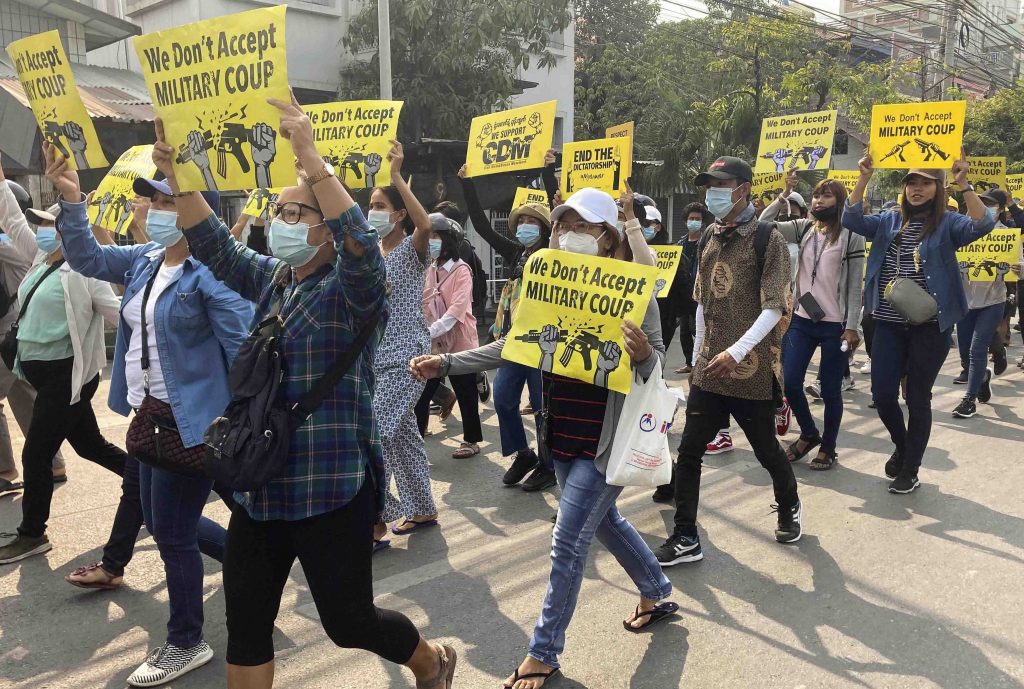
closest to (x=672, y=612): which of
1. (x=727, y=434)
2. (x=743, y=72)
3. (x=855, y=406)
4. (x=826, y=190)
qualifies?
(x=727, y=434)

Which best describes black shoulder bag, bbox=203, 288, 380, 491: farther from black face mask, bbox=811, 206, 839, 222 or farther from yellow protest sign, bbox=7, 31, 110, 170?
black face mask, bbox=811, 206, 839, 222

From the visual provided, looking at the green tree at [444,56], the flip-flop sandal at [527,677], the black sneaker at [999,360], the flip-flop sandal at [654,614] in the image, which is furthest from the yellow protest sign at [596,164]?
the green tree at [444,56]

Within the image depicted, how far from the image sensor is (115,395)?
3.80 metres

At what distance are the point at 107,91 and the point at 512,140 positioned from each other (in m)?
7.18

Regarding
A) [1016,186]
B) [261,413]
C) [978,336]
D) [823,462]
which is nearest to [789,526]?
[823,462]

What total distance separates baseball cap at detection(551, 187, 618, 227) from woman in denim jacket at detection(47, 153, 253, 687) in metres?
1.28

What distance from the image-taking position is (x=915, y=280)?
5617 millimetres

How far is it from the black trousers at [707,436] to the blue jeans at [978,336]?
423 centimetres

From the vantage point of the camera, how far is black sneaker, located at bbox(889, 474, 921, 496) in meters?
5.66

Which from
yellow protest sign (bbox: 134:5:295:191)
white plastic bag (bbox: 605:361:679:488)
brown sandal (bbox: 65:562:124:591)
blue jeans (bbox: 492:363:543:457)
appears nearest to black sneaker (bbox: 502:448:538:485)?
blue jeans (bbox: 492:363:543:457)

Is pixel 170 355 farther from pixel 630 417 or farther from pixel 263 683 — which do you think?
pixel 630 417

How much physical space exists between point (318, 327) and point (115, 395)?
→ 1611 millimetres

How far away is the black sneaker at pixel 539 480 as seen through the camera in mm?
5879

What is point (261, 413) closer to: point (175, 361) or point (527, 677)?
point (175, 361)
